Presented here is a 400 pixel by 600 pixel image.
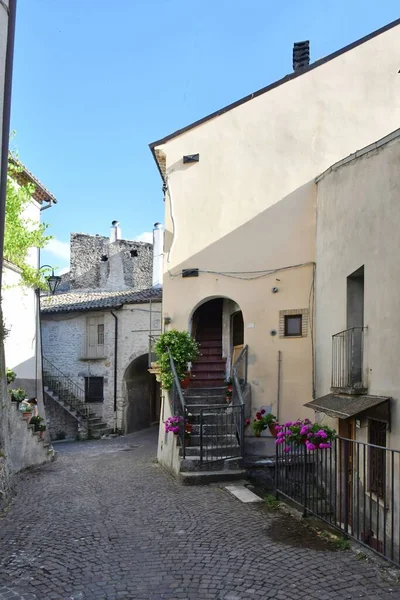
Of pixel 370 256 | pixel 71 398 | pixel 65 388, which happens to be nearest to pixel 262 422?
pixel 370 256

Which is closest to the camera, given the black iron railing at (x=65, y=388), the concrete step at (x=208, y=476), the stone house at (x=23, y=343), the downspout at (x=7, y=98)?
the downspout at (x=7, y=98)

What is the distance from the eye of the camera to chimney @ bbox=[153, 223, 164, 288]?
29234 mm

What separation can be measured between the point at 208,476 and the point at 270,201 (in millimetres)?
7197

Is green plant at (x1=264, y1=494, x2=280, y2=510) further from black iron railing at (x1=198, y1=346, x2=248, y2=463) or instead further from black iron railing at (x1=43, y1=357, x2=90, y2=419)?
black iron railing at (x1=43, y1=357, x2=90, y2=419)

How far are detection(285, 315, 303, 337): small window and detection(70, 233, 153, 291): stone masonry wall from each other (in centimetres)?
1898

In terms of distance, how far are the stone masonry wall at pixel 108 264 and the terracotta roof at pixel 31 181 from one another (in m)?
12.4

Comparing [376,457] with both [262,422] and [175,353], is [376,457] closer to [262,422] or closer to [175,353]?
[262,422]

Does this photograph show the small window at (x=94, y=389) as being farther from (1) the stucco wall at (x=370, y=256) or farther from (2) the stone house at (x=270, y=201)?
(1) the stucco wall at (x=370, y=256)

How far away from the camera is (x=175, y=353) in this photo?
1211 centimetres

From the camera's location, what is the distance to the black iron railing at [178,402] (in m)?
10.4

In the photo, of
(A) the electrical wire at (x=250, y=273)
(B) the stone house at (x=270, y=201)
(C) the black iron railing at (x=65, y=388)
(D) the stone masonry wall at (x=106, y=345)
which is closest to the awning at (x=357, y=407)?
(B) the stone house at (x=270, y=201)

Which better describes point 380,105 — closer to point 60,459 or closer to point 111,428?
point 60,459

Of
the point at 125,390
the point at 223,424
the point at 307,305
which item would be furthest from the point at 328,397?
the point at 125,390

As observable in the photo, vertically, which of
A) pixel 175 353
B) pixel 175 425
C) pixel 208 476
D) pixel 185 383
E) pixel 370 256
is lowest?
pixel 208 476
